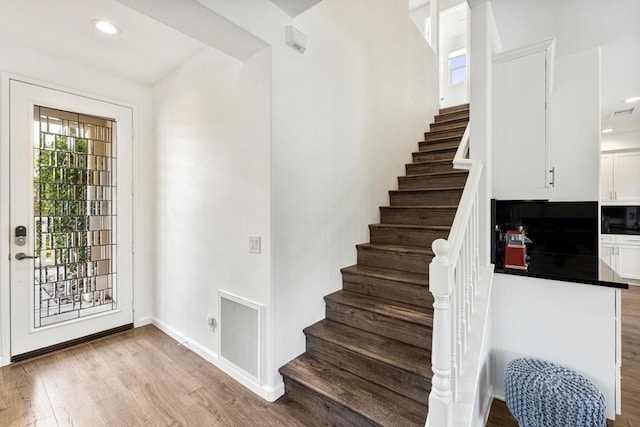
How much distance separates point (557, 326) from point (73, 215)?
3997mm

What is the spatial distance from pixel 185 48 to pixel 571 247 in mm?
3838

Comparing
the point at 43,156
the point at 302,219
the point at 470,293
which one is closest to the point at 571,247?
the point at 470,293

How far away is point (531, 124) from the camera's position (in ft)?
6.96

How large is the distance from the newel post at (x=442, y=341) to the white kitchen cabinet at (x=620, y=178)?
18.3 ft

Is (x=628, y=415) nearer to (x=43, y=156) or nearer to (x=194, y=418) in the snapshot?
(x=194, y=418)

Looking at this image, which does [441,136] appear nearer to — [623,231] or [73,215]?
[623,231]

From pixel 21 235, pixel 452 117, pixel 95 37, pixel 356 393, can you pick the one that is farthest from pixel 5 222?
pixel 452 117

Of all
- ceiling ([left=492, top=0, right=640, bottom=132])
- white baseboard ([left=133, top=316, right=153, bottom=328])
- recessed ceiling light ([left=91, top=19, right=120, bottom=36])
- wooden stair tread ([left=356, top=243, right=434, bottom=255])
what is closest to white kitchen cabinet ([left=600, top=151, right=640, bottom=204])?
ceiling ([left=492, top=0, right=640, bottom=132])

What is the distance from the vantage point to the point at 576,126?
96.7 inches

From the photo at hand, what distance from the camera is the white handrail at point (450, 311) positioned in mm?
1205

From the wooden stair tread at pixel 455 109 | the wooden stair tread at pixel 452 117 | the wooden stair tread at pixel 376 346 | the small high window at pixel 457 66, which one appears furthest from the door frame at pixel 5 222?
the small high window at pixel 457 66

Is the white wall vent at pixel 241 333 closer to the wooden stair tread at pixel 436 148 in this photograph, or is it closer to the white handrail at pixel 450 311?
the white handrail at pixel 450 311

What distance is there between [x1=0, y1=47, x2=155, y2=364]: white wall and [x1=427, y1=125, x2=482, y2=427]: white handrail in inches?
122

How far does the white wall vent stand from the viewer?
2.04 metres
